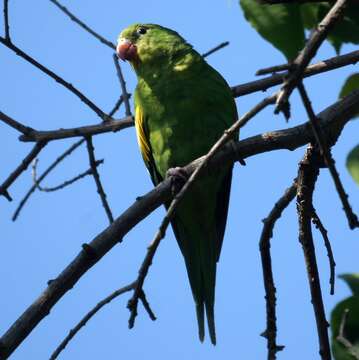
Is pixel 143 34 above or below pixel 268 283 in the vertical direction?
above

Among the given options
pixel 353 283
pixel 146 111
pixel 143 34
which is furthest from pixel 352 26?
pixel 143 34

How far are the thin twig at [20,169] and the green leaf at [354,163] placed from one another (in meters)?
1.59

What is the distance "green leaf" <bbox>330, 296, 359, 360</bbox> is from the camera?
68.8 inches

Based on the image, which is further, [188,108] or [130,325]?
[188,108]

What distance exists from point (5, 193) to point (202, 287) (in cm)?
145

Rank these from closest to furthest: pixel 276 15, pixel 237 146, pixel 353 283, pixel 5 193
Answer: pixel 353 283, pixel 276 15, pixel 237 146, pixel 5 193

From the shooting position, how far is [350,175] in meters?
1.78

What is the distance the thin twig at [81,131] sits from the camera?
9.80 ft

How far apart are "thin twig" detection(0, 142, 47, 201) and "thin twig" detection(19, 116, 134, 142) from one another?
0.04 meters

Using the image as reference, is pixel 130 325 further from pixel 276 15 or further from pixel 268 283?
pixel 276 15

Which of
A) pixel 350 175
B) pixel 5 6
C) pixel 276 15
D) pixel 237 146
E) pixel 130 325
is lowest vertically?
pixel 130 325

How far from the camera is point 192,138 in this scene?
149 inches

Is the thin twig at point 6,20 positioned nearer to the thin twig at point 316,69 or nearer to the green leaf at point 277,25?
the green leaf at point 277,25

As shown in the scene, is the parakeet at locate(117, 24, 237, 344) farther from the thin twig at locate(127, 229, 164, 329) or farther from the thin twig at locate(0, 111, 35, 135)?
the thin twig at locate(127, 229, 164, 329)
